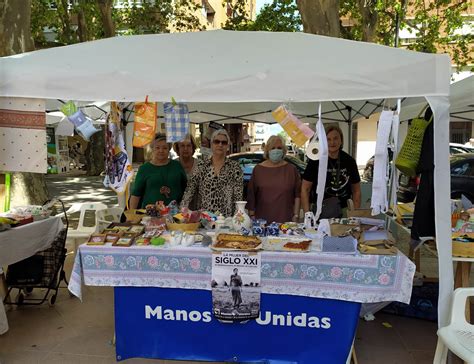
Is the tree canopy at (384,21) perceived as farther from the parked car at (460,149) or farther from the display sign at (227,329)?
the display sign at (227,329)

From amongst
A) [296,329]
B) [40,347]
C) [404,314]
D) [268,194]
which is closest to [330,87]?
[268,194]

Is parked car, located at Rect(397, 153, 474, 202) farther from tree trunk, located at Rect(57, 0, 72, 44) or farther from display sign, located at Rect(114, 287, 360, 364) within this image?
tree trunk, located at Rect(57, 0, 72, 44)

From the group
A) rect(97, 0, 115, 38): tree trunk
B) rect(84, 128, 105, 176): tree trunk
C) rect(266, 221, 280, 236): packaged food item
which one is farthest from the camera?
rect(84, 128, 105, 176): tree trunk

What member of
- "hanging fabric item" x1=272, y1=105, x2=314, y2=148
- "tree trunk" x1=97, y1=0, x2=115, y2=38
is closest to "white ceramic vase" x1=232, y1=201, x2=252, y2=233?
"hanging fabric item" x1=272, y1=105, x2=314, y2=148

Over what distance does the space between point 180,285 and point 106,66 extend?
1568mm

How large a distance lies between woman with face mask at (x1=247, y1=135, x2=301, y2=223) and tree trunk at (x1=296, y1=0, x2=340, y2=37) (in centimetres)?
348

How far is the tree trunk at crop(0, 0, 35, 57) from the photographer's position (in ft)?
21.0

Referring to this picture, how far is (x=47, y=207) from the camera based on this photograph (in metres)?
4.08

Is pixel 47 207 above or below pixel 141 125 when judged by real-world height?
below

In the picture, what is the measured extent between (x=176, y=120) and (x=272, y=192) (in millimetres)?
1178

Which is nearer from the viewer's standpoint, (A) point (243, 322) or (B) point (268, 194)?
(A) point (243, 322)

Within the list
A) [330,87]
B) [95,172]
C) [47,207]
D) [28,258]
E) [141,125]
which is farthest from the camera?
[95,172]

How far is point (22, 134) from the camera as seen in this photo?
302 centimetres

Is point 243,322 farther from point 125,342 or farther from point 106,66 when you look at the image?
point 106,66
